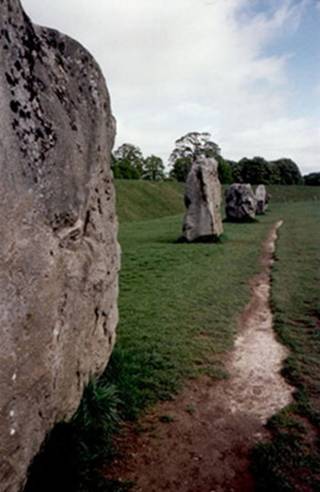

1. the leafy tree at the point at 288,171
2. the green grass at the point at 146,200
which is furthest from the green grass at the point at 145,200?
the leafy tree at the point at 288,171

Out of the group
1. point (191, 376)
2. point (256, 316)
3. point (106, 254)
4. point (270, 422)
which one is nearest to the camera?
point (270, 422)

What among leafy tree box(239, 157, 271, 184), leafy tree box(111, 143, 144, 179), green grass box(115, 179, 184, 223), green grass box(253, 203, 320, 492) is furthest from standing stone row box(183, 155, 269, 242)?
leafy tree box(239, 157, 271, 184)

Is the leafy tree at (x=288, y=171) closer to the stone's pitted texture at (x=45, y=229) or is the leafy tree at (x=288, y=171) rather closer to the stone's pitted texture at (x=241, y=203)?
the stone's pitted texture at (x=241, y=203)

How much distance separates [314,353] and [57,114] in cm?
474

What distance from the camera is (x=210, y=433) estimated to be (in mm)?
4148

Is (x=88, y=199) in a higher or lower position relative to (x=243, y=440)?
higher

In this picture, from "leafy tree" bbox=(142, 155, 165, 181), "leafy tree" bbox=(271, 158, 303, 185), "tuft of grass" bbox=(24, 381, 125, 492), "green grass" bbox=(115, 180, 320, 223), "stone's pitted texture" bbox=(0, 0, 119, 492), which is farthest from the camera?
"leafy tree" bbox=(271, 158, 303, 185)

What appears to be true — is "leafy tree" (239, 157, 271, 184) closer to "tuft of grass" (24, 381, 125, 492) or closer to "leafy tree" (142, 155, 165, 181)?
"leafy tree" (142, 155, 165, 181)

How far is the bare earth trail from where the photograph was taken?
351cm

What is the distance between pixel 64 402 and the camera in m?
3.64

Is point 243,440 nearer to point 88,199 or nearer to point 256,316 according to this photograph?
Answer: point 88,199

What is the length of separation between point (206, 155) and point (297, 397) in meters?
75.8

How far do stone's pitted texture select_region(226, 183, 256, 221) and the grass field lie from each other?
8.85 m

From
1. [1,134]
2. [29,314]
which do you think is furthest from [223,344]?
[1,134]
